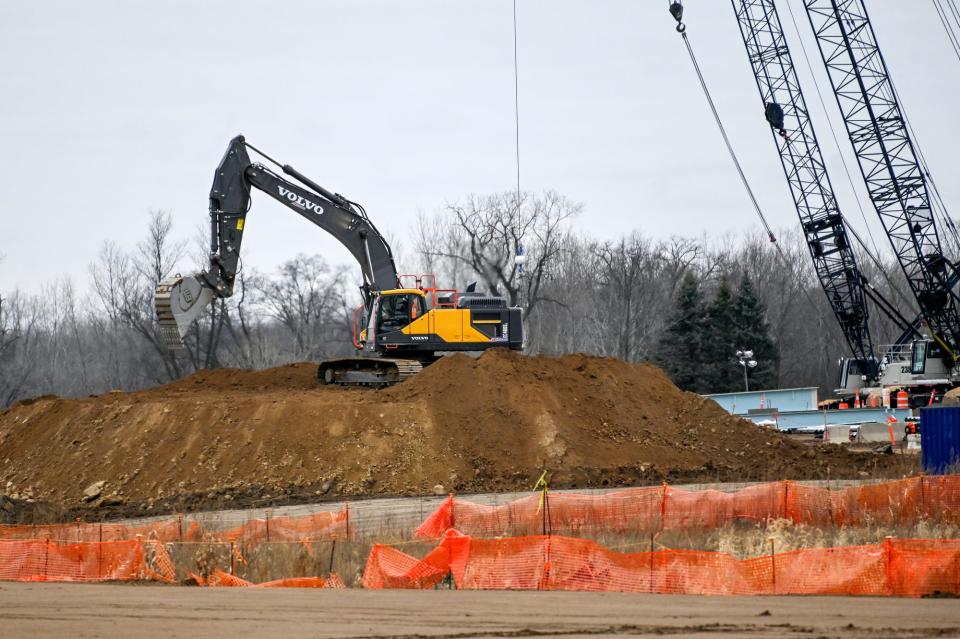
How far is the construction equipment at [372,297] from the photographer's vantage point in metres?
29.1

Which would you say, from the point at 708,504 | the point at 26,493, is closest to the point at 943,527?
the point at 708,504

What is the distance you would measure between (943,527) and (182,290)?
18.4 metres

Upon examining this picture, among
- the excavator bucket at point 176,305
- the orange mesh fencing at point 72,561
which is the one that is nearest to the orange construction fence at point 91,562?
the orange mesh fencing at point 72,561

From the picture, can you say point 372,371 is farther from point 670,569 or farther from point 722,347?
point 722,347

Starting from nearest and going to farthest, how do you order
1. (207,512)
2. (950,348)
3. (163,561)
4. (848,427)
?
(163,561) < (207,512) < (848,427) < (950,348)

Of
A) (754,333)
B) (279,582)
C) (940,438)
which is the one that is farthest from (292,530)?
(754,333)

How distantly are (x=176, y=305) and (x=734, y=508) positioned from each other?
14721 mm

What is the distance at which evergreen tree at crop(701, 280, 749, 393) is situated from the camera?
72625mm

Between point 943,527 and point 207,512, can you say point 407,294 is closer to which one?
point 207,512

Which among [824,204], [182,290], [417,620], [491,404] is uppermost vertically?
[824,204]

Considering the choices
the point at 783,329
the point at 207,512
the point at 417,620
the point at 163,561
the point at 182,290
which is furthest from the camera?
the point at 783,329

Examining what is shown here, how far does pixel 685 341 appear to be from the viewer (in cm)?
7275

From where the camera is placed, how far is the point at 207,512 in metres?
24.0

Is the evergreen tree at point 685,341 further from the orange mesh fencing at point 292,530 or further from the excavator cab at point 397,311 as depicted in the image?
the orange mesh fencing at point 292,530
